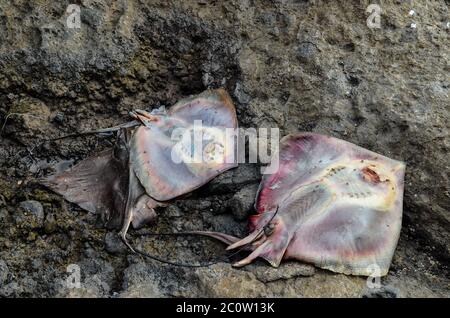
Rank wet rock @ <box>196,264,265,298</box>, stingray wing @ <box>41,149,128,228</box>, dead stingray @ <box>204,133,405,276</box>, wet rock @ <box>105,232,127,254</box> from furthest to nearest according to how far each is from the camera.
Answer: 1. stingray wing @ <box>41,149,128,228</box>
2. wet rock @ <box>105,232,127,254</box>
3. dead stingray @ <box>204,133,405,276</box>
4. wet rock @ <box>196,264,265,298</box>

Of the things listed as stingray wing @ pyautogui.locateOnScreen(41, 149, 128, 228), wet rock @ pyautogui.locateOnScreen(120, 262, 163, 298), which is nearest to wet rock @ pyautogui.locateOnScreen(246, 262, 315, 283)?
wet rock @ pyautogui.locateOnScreen(120, 262, 163, 298)

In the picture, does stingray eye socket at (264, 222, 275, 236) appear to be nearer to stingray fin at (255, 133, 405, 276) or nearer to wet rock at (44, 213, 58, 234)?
stingray fin at (255, 133, 405, 276)

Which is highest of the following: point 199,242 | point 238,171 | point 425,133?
point 425,133

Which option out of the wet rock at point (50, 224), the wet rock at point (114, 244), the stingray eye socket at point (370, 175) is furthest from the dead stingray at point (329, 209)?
the wet rock at point (50, 224)

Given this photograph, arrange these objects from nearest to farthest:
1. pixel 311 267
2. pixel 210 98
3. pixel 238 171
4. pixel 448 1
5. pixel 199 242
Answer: pixel 311 267 < pixel 199 242 < pixel 238 171 < pixel 210 98 < pixel 448 1

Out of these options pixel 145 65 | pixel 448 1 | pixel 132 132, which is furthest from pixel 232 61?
pixel 448 1

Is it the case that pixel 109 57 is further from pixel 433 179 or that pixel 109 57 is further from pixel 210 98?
pixel 433 179
